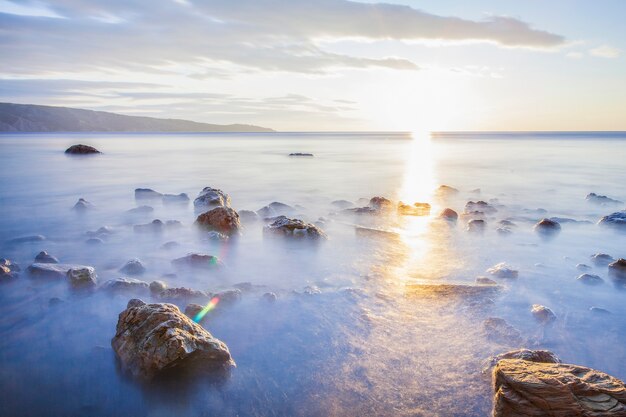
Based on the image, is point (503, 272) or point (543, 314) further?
point (503, 272)

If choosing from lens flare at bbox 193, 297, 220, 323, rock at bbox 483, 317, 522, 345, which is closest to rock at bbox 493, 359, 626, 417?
rock at bbox 483, 317, 522, 345

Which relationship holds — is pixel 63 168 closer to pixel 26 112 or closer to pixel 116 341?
pixel 116 341

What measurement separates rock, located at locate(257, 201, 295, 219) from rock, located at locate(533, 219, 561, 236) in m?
7.62

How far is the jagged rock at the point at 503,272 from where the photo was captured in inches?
304

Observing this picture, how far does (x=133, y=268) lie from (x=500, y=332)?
21.4 ft

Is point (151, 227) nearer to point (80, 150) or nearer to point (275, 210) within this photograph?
point (275, 210)

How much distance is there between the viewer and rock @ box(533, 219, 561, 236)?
11.2 m

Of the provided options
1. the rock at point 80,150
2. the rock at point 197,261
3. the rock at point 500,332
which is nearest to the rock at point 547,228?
the rock at point 500,332

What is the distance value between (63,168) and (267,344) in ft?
97.9

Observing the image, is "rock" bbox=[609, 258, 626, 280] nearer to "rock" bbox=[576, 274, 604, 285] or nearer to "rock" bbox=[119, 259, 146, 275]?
"rock" bbox=[576, 274, 604, 285]

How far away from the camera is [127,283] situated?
272 inches

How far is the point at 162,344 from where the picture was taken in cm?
457

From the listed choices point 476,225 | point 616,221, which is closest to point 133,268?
point 476,225

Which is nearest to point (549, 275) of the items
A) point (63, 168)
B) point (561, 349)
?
point (561, 349)
